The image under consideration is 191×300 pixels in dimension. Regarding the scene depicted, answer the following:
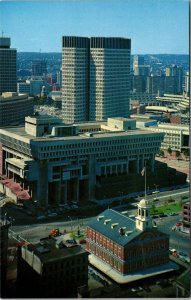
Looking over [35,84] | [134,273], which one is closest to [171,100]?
[35,84]

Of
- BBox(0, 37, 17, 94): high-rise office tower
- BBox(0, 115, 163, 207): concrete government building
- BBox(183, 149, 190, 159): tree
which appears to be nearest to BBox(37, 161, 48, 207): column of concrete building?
BBox(0, 115, 163, 207): concrete government building

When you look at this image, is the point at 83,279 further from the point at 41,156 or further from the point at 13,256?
the point at 41,156

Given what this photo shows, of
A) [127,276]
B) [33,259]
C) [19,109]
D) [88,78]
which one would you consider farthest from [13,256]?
[19,109]

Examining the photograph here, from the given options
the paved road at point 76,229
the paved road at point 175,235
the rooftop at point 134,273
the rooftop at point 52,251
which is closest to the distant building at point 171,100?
the paved road at point 175,235

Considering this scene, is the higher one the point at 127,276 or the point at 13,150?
the point at 13,150

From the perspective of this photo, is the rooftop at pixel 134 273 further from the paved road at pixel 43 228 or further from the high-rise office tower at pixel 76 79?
the high-rise office tower at pixel 76 79

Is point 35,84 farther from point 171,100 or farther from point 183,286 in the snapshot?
point 183,286
